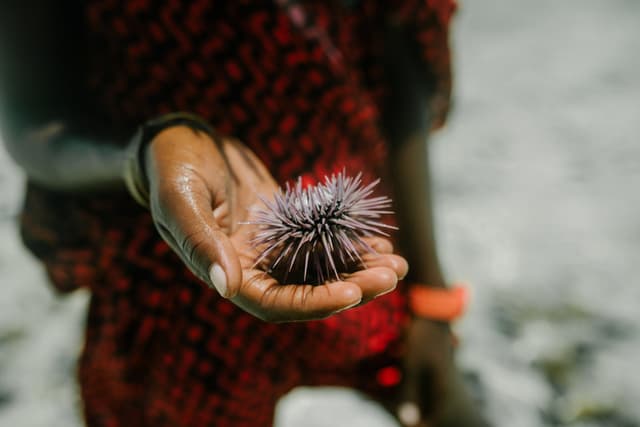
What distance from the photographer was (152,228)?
0.77 meters

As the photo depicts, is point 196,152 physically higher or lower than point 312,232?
higher

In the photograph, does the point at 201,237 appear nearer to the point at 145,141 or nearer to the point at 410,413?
the point at 145,141

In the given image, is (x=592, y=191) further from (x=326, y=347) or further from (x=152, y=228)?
(x=152, y=228)

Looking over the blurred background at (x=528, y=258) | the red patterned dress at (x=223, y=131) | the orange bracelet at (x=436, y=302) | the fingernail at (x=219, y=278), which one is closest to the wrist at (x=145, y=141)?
the red patterned dress at (x=223, y=131)

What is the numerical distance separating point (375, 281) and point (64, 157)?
57 cm

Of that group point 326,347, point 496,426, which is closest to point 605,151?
point 496,426

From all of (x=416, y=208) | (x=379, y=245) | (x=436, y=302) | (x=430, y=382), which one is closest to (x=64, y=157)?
(x=379, y=245)

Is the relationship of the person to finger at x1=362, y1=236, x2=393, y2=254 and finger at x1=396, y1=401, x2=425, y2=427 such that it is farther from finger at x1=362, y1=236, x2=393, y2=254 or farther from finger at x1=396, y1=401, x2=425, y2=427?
finger at x1=396, y1=401, x2=425, y2=427

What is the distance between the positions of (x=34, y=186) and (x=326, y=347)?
63cm

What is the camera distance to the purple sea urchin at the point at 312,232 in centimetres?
56

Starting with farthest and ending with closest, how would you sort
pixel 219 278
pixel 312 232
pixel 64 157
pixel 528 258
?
1. pixel 528 258
2. pixel 64 157
3. pixel 312 232
4. pixel 219 278

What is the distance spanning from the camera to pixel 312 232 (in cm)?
57

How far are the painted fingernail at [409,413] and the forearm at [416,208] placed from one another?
31cm

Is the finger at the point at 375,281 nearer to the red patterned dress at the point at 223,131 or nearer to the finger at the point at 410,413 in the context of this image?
the red patterned dress at the point at 223,131
